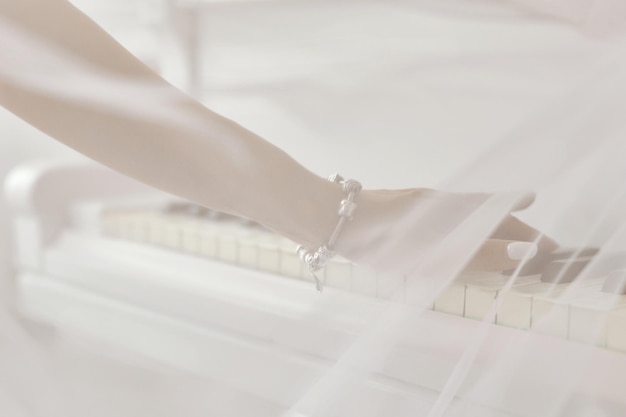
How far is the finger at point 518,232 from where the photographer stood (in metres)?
0.60

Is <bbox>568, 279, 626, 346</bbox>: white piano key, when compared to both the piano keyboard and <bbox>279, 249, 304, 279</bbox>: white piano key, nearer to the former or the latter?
the piano keyboard

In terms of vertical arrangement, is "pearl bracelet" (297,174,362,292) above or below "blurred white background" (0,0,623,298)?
below

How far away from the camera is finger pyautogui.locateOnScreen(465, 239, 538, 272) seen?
0.60 m

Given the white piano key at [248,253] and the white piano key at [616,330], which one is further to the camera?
the white piano key at [248,253]

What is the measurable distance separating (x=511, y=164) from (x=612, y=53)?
0.34 ft

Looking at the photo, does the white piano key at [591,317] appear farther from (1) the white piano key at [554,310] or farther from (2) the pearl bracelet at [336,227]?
(2) the pearl bracelet at [336,227]

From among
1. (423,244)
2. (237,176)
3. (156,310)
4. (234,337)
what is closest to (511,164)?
(423,244)

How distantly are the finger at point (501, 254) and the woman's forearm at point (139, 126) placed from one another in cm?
13

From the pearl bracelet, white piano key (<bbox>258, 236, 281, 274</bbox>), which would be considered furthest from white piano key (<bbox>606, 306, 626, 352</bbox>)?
white piano key (<bbox>258, 236, 281, 274</bbox>)

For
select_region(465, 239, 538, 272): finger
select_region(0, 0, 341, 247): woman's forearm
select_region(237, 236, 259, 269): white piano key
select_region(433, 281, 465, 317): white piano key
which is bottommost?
select_region(237, 236, 259, 269): white piano key

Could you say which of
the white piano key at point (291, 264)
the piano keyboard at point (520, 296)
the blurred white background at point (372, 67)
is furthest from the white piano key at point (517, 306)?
the white piano key at point (291, 264)

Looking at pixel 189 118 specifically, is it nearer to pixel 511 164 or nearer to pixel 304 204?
pixel 304 204

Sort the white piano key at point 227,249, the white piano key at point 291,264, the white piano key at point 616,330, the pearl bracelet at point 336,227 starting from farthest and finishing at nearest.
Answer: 1. the white piano key at point 227,249
2. the white piano key at point 291,264
3. the pearl bracelet at point 336,227
4. the white piano key at point 616,330

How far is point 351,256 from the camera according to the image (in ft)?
2.21
